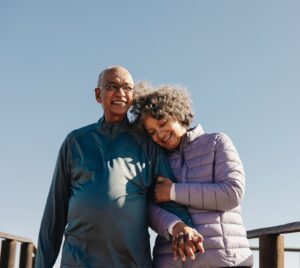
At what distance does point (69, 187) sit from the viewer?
10.2 feet

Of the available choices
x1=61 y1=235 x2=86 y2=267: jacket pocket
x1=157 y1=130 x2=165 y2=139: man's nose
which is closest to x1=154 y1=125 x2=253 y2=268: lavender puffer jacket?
x1=157 y1=130 x2=165 y2=139: man's nose

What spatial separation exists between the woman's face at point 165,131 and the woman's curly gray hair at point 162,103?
1.0 inches

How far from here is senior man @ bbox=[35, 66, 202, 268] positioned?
9.25 feet

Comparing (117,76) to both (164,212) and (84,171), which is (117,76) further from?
(164,212)

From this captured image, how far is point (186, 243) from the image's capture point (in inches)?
103

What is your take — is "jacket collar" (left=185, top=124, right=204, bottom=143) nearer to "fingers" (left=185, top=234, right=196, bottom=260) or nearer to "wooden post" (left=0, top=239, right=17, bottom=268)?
"fingers" (left=185, top=234, right=196, bottom=260)

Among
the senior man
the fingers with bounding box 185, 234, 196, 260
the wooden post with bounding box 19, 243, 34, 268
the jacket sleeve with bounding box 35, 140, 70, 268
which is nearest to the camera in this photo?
the fingers with bounding box 185, 234, 196, 260

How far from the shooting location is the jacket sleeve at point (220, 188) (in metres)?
2.75

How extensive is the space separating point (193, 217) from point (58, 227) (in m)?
0.74

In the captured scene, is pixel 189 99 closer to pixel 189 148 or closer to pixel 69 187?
pixel 189 148

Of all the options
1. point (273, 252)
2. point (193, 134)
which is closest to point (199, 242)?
point (193, 134)

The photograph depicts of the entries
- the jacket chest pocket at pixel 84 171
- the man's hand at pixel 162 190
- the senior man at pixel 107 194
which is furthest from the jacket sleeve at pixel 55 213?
the man's hand at pixel 162 190

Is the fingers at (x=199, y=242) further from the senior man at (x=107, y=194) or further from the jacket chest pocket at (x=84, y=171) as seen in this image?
the jacket chest pocket at (x=84, y=171)

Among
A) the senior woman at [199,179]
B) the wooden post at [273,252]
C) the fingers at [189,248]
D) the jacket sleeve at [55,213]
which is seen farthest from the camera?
the wooden post at [273,252]
